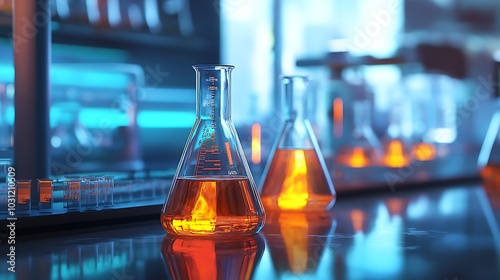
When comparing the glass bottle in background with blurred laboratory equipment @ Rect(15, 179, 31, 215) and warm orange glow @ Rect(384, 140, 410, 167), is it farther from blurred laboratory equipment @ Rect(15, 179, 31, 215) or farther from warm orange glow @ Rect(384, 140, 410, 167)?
blurred laboratory equipment @ Rect(15, 179, 31, 215)

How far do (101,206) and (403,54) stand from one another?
144 centimetres

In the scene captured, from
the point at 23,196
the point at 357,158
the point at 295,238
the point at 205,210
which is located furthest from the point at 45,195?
the point at 357,158

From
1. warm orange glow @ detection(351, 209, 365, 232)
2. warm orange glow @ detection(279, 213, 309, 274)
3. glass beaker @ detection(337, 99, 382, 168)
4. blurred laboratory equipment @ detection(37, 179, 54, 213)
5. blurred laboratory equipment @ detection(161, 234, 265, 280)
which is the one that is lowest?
warm orange glow @ detection(351, 209, 365, 232)

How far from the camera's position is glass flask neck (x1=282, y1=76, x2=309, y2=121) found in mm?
1209

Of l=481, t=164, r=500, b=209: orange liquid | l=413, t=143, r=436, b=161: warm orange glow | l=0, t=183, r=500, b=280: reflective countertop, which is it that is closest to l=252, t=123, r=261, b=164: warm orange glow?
l=413, t=143, r=436, b=161: warm orange glow

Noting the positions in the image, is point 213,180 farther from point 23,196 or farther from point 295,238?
point 23,196

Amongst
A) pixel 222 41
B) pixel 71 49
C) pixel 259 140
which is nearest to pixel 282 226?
pixel 259 140

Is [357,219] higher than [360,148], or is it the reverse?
[360,148]

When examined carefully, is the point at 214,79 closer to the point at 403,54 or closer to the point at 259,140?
the point at 259,140

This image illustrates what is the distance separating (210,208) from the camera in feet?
2.74

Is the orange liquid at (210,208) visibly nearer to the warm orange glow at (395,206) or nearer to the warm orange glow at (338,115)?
the warm orange glow at (395,206)

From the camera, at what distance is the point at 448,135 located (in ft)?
7.67

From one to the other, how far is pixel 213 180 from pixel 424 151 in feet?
4.71

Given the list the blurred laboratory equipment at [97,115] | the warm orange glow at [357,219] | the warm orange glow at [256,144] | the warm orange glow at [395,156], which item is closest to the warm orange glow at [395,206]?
the warm orange glow at [357,219]
